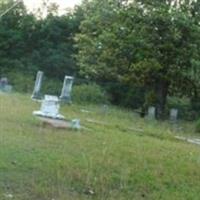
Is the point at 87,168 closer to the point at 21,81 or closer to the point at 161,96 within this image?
the point at 161,96

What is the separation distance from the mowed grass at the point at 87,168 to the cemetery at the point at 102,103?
0.02 metres

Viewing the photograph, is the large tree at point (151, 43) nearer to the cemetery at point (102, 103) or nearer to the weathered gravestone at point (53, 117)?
the cemetery at point (102, 103)

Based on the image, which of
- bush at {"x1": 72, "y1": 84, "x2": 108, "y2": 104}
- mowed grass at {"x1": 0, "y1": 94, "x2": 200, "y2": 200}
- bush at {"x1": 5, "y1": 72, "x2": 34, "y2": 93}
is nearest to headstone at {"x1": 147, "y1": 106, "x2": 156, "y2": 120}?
bush at {"x1": 72, "y1": 84, "x2": 108, "y2": 104}

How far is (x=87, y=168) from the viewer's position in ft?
27.7

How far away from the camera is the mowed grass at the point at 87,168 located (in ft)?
22.8

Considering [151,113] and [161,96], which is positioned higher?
[161,96]

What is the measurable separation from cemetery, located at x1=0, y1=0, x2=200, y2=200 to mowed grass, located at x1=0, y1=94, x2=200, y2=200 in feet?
0.05

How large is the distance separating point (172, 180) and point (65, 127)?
656 cm

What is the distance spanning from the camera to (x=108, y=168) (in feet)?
28.6

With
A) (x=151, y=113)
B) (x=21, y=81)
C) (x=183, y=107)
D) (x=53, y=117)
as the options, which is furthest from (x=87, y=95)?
(x=53, y=117)

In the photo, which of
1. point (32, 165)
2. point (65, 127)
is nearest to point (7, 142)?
point (32, 165)

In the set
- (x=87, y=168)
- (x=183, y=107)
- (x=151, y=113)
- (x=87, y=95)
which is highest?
(x=183, y=107)

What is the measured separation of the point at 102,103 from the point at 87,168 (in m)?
29.2

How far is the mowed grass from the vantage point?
695 centimetres
